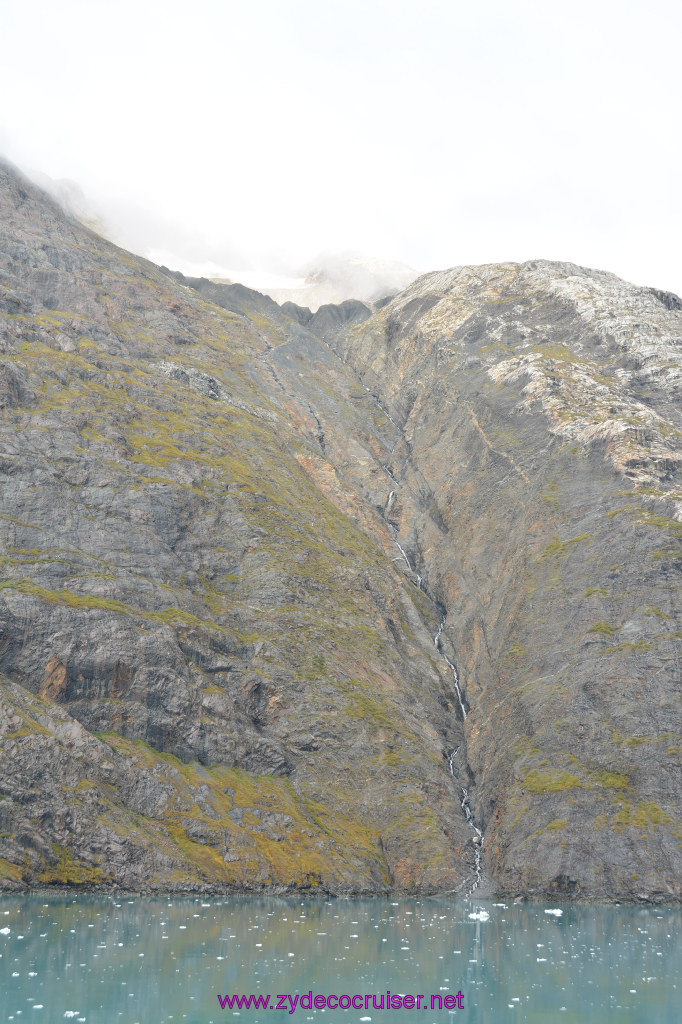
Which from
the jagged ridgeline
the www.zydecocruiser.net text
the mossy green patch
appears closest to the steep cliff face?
the mossy green patch

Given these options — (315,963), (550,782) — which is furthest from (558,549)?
(315,963)

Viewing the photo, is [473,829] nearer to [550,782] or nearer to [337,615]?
[550,782]

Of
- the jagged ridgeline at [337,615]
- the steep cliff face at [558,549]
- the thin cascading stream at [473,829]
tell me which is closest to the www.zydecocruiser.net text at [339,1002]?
the jagged ridgeline at [337,615]

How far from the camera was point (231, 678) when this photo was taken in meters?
98.9

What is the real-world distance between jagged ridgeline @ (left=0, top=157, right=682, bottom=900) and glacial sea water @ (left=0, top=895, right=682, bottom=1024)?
51.7ft

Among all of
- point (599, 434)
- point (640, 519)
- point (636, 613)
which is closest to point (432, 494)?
point (599, 434)

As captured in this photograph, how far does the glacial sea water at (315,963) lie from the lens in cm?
3378

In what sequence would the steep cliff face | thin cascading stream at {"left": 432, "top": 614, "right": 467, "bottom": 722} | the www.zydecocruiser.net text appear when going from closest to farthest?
the www.zydecocruiser.net text
the steep cliff face
thin cascading stream at {"left": 432, "top": 614, "right": 467, "bottom": 722}

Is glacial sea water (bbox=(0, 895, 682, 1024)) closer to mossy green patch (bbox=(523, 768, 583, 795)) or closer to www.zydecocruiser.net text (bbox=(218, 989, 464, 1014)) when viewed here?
www.zydecocruiser.net text (bbox=(218, 989, 464, 1014))

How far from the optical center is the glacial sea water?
1330 inches

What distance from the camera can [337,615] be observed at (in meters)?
114

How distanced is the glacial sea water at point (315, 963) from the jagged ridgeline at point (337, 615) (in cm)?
1577

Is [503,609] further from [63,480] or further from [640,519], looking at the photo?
[63,480]

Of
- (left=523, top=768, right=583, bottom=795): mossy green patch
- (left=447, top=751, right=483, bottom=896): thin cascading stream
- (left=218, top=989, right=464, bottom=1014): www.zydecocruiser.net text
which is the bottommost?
(left=447, top=751, right=483, bottom=896): thin cascading stream
